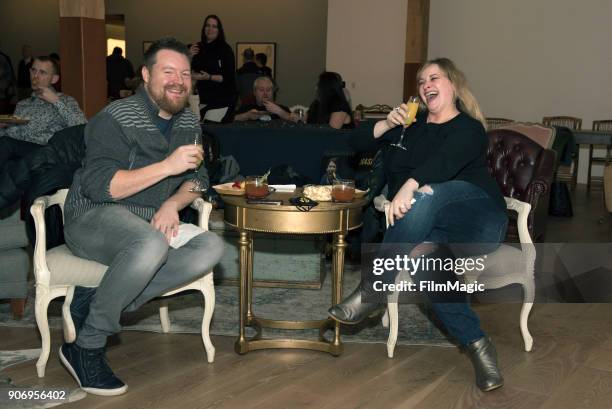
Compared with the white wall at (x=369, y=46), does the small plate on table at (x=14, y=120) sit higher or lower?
lower

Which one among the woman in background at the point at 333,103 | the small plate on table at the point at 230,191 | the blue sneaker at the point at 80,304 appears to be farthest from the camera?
the woman in background at the point at 333,103

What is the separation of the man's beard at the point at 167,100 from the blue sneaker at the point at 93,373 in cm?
96

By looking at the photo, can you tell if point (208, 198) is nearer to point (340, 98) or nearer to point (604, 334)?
point (340, 98)

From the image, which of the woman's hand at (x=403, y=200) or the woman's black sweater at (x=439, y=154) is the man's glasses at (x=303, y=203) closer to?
the woman's hand at (x=403, y=200)

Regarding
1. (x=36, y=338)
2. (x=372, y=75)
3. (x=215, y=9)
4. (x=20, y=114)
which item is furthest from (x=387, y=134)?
(x=215, y=9)

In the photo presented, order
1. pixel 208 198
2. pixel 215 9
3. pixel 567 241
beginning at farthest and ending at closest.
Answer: pixel 215 9 < pixel 567 241 < pixel 208 198

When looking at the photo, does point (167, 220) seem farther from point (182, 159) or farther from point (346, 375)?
point (346, 375)

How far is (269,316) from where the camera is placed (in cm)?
364

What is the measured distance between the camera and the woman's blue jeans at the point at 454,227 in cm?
280

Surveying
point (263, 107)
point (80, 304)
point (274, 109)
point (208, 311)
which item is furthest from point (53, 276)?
point (263, 107)

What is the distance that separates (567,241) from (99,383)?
4.26 meters

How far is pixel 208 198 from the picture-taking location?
4367 millimetres

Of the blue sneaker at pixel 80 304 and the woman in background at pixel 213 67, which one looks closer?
the blue sneaker at pixel 80 304

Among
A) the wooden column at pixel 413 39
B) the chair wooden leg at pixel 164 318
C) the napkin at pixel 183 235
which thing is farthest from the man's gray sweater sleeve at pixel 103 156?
the wooden column at pixel 413 39
